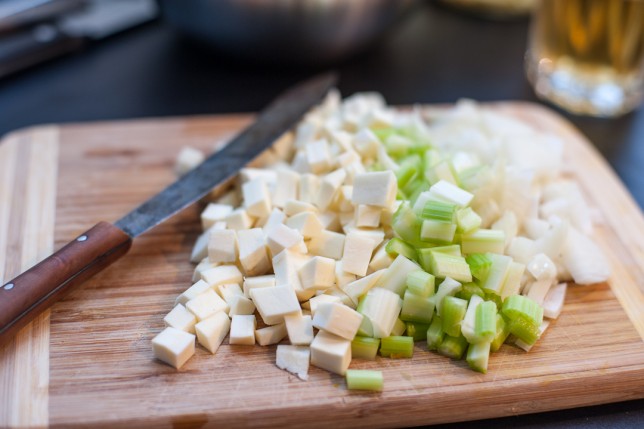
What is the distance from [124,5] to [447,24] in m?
1.39

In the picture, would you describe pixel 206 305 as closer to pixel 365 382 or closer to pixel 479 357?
Result: pixel 365 382

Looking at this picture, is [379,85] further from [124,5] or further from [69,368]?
[69,368]

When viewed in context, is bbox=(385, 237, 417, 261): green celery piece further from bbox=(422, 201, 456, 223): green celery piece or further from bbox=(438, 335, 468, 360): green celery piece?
bbox=(438, 335, 468, 360): green celery piece

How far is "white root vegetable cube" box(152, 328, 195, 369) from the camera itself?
1.23m

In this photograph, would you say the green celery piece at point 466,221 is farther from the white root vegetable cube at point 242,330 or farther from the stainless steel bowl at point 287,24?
the stainless steel bowl at point 287,24

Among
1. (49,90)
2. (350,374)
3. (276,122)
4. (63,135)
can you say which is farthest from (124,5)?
(350,374)

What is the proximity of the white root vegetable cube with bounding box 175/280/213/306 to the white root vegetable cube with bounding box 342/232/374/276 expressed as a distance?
297 mm

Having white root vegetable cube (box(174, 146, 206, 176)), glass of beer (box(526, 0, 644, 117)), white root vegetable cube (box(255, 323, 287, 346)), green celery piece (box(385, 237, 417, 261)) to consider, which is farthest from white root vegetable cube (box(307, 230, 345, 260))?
glass of beer (box(526, 0, 644, 117))

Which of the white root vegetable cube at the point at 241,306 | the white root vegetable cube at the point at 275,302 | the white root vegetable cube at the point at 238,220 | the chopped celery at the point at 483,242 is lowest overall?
the white root vegetable cube at the point at 241,306

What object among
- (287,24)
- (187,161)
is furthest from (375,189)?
(287,24)

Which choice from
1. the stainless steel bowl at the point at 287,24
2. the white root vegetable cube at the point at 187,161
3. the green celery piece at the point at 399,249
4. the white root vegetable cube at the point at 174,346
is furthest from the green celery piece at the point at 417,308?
the stainless steel bowl at the point at 287,24

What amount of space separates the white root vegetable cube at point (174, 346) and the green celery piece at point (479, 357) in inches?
21.3

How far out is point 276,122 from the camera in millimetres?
1846

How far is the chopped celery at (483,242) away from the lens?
55.5 inches
